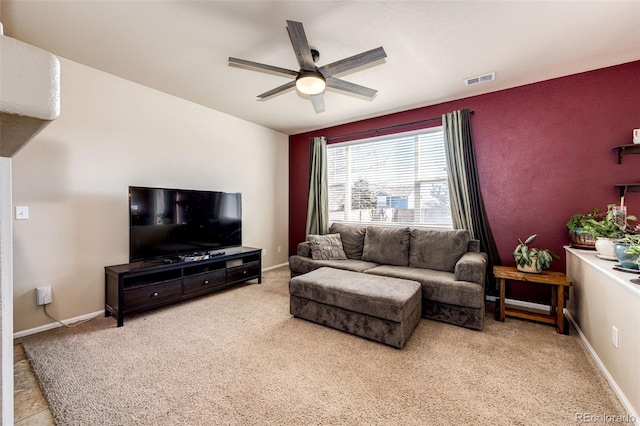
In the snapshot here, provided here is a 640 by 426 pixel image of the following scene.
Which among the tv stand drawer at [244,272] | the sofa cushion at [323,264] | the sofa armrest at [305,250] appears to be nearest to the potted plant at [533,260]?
the sofa cushion at [323,264]

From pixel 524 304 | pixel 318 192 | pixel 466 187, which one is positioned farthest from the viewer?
pixel 318 192

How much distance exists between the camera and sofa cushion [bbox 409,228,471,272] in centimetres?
321

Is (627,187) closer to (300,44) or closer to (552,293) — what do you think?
(552,293)

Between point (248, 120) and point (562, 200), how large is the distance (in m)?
4.37

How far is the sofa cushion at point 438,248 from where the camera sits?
10.5 feet

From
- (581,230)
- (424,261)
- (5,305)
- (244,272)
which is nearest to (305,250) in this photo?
(244,272)

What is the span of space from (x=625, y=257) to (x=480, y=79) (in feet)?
7.10

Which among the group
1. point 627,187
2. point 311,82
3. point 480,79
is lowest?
point 627,187

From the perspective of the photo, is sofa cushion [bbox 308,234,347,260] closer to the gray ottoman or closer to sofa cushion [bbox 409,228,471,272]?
the gray ottoman

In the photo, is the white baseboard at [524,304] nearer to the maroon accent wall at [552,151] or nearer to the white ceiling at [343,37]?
the maroon accent wall at [552,151]

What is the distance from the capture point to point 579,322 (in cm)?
248

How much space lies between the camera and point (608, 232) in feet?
7.60

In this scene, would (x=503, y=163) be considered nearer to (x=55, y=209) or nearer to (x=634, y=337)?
(x=634, y=337)

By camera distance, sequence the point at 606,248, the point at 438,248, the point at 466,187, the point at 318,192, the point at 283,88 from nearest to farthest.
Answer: the point at 606,248 → the point at 283,88 → the point at 438,248 → the point at 466,187 → the point at 318,192
